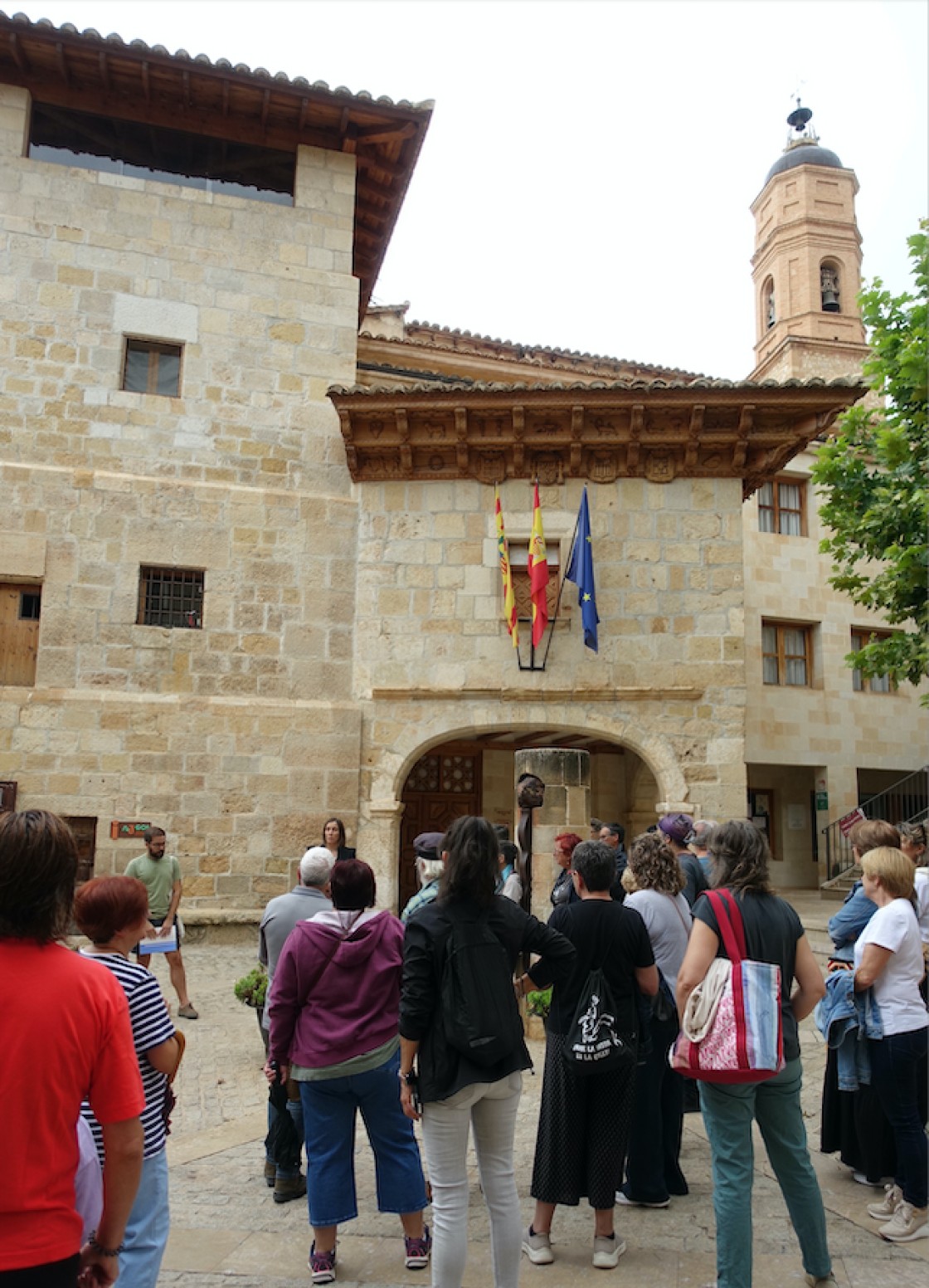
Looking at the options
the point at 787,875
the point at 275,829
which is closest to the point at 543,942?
the point at 275,829

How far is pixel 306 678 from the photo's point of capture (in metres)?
11.8

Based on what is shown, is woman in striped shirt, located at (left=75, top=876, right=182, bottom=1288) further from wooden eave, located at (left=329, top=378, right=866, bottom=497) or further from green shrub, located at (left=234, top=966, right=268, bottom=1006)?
wooden eave, located at (left=329, top=378, right=866, bottom=497)

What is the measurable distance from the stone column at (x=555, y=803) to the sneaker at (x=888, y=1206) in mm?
3815

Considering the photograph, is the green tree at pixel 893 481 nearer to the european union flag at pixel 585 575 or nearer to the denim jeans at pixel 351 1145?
the european union flag at pixel 585 575

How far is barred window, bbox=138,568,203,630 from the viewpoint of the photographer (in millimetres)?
11703

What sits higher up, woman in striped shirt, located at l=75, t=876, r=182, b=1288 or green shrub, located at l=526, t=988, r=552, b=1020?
woman in striped shirt, located at l=75, t=876, r=182, b=1288

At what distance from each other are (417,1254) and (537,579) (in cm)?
823

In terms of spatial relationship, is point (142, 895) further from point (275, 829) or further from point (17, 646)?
point (17, 646)

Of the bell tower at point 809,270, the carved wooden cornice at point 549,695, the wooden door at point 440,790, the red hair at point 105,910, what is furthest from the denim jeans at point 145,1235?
the bell tower at point 809,270

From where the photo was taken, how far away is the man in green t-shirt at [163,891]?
8352mm

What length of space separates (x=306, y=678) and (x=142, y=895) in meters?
8.78

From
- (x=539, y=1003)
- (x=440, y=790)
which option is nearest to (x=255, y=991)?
(x=539, y=1003)

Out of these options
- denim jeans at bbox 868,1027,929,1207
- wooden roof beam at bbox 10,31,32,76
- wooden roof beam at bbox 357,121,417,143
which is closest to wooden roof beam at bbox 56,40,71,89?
wooden roof beam at bbox 10,31,32,76

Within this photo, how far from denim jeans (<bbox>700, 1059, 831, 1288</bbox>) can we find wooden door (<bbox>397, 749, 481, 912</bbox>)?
10987 mm
